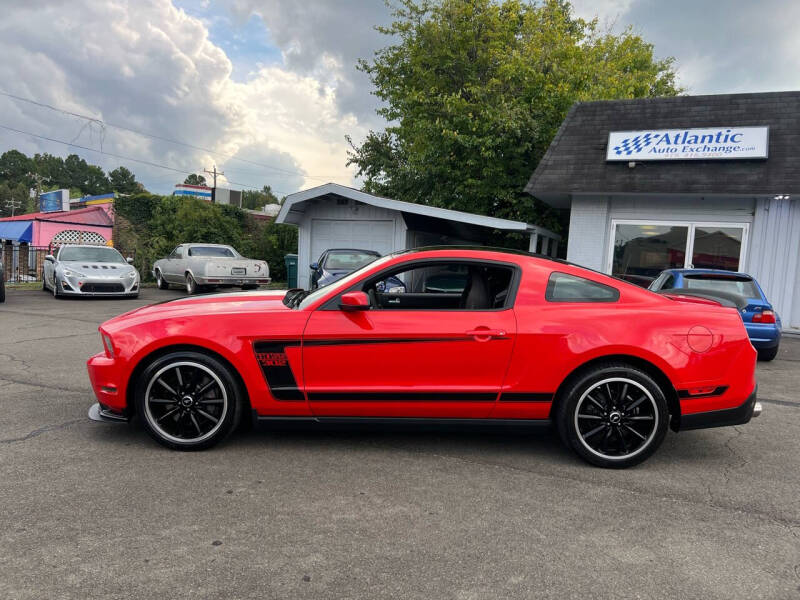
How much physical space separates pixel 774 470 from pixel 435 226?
49.7 ft

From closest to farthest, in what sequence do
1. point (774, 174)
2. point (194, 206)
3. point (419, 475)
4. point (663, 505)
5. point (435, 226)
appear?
point (663, 505) < point (419, 475) < point (774, 174) < point (435, 226) < point (194, 206)

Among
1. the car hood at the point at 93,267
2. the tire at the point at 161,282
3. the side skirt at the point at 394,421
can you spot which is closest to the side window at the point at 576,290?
the side skirt at the point at 394,421

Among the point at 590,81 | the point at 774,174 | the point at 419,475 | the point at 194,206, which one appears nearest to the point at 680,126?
the point at 774,174

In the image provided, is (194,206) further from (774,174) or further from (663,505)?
(663,505)

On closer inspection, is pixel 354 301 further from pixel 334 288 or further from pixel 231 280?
pixel 231 280

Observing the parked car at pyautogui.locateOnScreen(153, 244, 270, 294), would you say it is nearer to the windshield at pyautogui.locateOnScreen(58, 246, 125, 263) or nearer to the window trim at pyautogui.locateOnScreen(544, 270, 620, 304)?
the windshield at pyautogui.locateOnScreen(58, 246, 125, 263)

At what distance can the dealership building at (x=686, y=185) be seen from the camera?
11.8 metres

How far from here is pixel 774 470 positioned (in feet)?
12.4

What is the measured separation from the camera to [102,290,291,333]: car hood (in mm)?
3832

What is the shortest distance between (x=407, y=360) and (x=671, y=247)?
11.3 meters

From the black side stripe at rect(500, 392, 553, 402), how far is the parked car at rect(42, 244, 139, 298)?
12.9 metres

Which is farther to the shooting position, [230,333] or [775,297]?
[775,297]

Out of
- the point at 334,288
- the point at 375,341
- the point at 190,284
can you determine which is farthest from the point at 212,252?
the point at 375,341

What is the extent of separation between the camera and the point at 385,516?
2.93 meters
